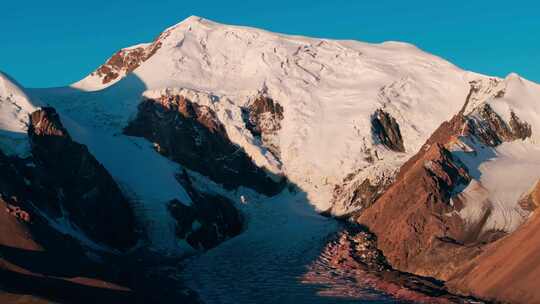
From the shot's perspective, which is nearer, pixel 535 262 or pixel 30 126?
pixel 535 262

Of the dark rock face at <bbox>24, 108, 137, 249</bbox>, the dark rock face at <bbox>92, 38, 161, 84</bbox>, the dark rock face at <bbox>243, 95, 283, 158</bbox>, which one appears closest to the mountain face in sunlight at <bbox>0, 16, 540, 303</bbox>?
the dark rock face at <bbox>24, 108, 137, 249</bbox>

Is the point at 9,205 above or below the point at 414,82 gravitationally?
below

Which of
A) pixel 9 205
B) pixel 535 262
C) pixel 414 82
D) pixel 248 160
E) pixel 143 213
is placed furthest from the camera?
pixel 414 82

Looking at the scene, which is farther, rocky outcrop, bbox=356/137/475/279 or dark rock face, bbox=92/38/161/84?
dark rock face, bbox=92/38/161/84

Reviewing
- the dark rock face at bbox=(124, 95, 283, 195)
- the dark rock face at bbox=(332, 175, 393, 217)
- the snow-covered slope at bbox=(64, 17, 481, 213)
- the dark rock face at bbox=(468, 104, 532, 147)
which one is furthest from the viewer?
the dark rock face at bbox=(124, 95, 283, 195)

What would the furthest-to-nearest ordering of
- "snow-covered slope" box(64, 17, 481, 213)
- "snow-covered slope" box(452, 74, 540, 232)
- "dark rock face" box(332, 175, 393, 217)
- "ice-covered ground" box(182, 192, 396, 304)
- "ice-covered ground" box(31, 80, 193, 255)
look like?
"snow-covered slope" box(64, 17, 481, 213) → "dark rock face" box(332, 175, 393, 217) → "ice-covered ground" box(31, 80, 193, 255) → "snow-covered slope" box(452, 74, 540, 232) → "ice-covered ground" box(182, 192, 396, 304)

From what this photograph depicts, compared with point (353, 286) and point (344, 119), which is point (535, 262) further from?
point (344, 119)

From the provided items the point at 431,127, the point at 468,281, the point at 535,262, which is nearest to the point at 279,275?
the point at 468,281

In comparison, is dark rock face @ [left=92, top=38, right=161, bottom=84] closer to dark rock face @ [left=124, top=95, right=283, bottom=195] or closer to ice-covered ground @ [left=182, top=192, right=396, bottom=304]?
dark rock face @ [left=124, top=95, right=283, bottom=195]

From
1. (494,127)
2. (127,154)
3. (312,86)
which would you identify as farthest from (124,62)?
(494,127)
